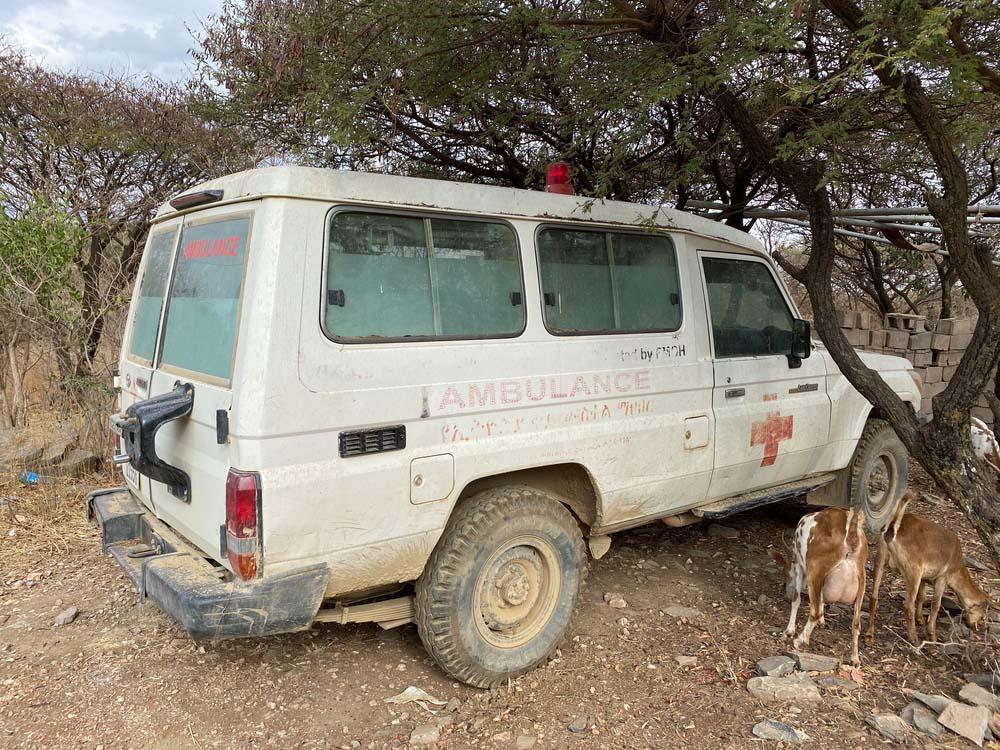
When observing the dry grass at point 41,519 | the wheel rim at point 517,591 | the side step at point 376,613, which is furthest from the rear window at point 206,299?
the dry grass at point 41,519

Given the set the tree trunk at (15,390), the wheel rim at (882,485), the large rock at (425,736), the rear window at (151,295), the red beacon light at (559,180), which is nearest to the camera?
the large rock at (425,736)

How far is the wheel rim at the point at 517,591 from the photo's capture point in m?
3.35

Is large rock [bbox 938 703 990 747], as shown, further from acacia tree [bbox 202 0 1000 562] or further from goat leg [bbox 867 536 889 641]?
acacia tree [bbox 202 0 1000 562]

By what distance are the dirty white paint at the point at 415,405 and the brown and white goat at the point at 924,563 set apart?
870 millimetres

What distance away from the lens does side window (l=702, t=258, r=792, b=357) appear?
4.27 m

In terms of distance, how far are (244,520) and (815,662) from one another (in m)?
2.68

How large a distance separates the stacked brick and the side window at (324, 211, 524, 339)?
5.75 meters

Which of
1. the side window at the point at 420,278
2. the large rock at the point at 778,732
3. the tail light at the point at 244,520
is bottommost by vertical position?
the large rock at the point at 778,732

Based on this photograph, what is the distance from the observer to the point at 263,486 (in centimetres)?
266

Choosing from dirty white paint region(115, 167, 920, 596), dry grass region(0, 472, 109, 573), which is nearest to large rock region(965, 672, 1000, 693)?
dirty white paint region(115, 167, 920, 596)

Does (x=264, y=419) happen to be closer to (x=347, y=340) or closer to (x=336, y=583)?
(x=347, y=340)

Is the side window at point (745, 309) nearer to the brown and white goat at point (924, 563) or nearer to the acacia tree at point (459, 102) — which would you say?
the acacia tree at point (459, 102)

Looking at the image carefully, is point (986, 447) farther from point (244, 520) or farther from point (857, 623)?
point (244, 520)

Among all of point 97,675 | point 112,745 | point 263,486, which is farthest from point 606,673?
point 97,675
